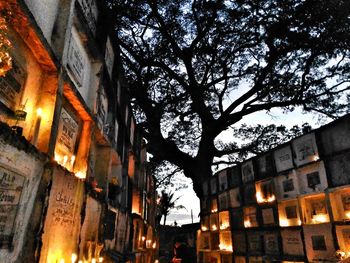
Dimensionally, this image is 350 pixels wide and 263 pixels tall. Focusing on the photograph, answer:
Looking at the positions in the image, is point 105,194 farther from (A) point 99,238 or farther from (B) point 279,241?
(B) point 279,241

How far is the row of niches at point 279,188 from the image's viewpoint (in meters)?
6.90

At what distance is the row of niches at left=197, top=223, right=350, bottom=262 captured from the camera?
6.12 m

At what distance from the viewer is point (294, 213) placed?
7680mm

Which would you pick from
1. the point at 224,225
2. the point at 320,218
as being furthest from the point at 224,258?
the point at 320,218

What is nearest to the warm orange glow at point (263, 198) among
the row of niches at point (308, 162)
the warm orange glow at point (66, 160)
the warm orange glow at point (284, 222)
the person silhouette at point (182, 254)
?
the row of niches at point (308, 162)

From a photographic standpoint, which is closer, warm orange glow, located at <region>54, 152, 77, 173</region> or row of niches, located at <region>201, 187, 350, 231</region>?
warm orange glow, located at <region>54, 152, 77, 173</region>

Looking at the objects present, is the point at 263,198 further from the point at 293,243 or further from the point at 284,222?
the point at 293,243

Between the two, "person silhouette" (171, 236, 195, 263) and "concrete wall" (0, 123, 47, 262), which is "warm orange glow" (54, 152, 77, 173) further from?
"person silhouette" (171, 236, 195, 263)

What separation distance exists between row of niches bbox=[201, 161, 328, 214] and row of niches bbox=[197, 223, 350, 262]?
92cm

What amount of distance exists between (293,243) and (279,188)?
157cm

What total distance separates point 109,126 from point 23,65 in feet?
11.4

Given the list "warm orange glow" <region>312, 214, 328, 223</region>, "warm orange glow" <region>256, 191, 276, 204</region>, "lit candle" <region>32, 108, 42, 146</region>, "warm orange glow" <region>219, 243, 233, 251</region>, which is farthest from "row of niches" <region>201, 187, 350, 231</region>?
"lit candle" <region>32, 108, 42, 146</region>

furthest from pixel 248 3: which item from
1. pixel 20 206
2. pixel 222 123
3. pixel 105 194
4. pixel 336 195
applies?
pixel 20 206

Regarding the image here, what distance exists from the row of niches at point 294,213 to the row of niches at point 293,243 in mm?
199
